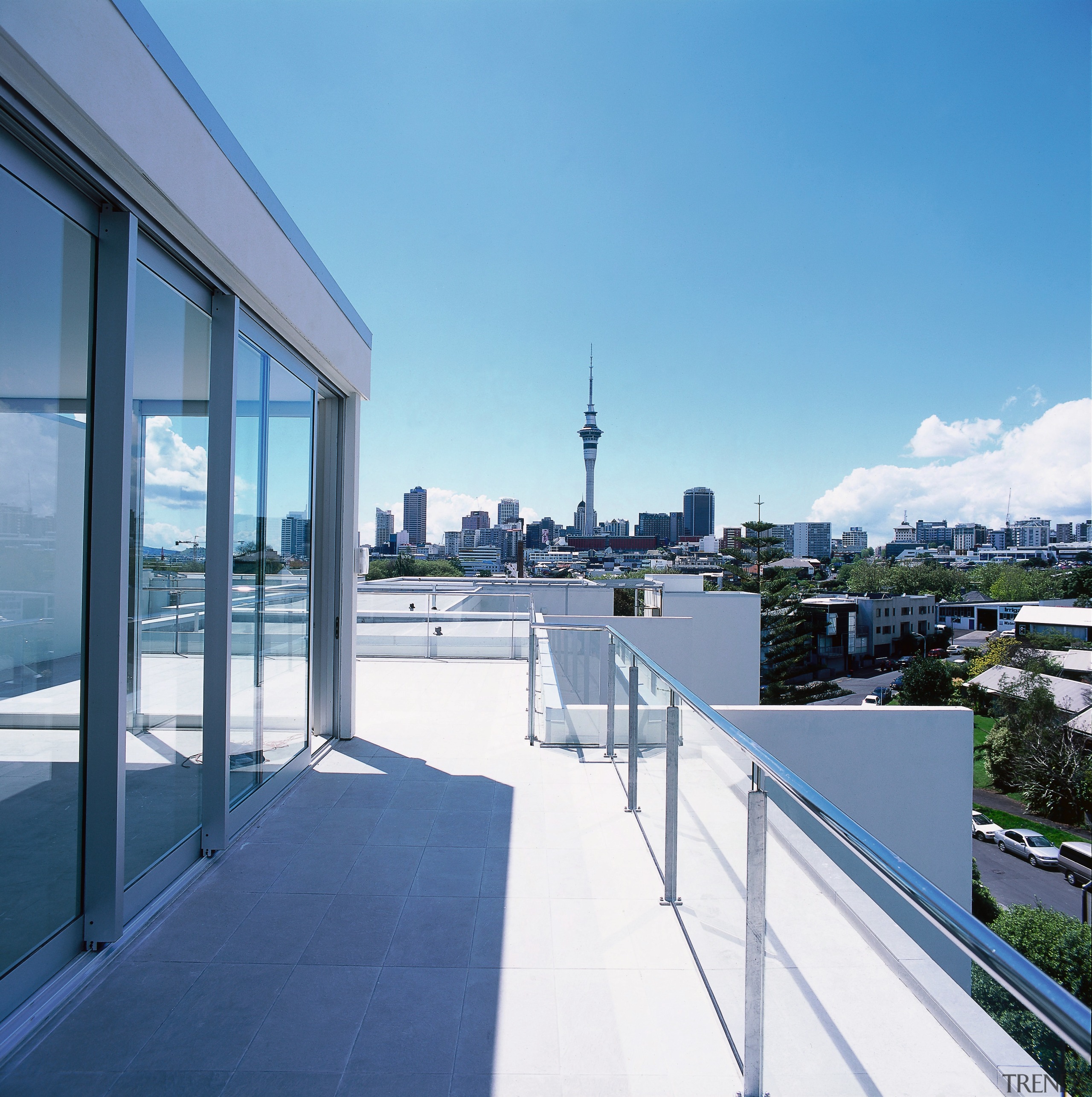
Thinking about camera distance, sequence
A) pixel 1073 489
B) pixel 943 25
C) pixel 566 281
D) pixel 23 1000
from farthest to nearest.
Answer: pixel 1073 489 < pixel 566 281 < pixel 943 25 < pixel 23 1000

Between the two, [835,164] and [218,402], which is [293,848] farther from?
[835,164]

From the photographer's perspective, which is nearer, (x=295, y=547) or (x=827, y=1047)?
(x=827, y=1047)

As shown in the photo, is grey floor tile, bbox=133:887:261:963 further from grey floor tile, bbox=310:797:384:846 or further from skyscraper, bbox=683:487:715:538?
skyscraper, bbox=683:487:715:538

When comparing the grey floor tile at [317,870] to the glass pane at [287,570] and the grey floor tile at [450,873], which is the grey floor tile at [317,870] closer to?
the grey floor tile at [450,873]

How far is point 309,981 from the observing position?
2168mm

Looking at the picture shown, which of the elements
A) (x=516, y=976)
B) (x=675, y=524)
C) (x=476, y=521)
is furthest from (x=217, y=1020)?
(x=675, y=524)

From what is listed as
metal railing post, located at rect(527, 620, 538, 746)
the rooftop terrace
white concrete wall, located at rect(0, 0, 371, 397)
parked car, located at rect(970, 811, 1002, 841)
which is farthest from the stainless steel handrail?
parked car, located at rect(970, 811, 1002, 841)

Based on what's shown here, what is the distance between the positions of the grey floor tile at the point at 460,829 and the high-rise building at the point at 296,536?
176 cm

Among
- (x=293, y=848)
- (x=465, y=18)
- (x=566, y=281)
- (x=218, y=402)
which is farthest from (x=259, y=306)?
(x=566, y=281)

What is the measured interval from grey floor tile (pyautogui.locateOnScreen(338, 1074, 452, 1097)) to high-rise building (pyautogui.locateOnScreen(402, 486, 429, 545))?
75.0 meters

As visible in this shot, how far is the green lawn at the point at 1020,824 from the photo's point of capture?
75.7 feet

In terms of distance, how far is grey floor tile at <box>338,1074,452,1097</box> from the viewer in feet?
5.58

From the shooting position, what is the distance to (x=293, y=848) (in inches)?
125

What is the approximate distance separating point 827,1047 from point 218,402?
3122 mm
